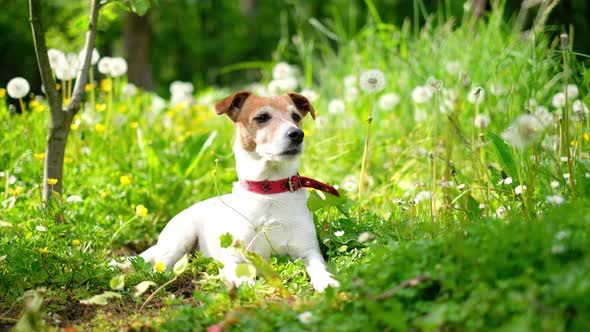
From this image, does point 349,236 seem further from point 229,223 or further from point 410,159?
point 410,159

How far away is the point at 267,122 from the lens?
364 centimetres

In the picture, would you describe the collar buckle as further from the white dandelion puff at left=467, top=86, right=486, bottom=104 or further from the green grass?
the white dandelion puff at left=467, top=86, right=486, bottom=104

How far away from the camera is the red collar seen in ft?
11.6

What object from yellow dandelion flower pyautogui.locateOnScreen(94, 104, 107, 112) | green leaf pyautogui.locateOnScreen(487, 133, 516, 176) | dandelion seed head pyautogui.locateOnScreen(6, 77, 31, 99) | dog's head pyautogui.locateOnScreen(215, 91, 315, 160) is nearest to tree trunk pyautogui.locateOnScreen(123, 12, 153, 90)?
yellow dandelion flower pyautogui.locateOnScreen(94, 104, 107, 112)

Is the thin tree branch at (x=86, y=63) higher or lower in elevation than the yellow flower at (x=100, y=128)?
higher

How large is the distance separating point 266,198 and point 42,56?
5.21 ft

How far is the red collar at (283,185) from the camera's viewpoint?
3549 mm

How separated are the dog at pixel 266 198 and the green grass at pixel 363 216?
0.33 ft

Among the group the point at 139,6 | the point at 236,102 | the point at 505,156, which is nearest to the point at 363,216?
the point at 505,156

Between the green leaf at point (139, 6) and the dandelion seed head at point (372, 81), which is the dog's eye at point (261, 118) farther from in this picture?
the green leaf at point (139, 6)

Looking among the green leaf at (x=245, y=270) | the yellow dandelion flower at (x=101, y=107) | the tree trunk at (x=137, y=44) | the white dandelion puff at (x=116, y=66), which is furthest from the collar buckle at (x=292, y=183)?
the tree trunk at (x=137, y=44)

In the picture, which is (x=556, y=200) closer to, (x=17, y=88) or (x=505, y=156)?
(x=505, y=156)

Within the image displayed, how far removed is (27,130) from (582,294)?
3863 millimetres

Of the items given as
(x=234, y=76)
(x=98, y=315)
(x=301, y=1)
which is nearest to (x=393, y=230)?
(x=98, y=315)
